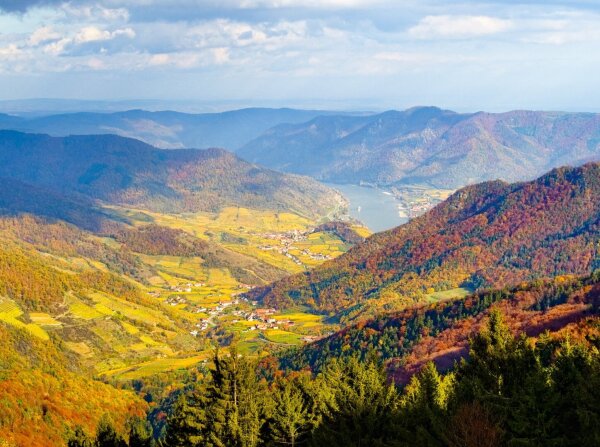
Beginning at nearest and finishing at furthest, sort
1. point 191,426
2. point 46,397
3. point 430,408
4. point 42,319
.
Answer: point 430,408
point 191,426
point 46,397
point 42,319

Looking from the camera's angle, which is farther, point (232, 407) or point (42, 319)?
point (42, 319)

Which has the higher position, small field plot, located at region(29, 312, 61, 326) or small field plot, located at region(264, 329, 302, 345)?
small field plot, located at region(29, 312, 61, 326)

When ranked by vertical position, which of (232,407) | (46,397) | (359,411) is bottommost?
(46,397)

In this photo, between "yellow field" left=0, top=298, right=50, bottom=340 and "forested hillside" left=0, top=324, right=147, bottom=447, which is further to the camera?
"yellow field" left=0, top=298, right=50, bottom=340

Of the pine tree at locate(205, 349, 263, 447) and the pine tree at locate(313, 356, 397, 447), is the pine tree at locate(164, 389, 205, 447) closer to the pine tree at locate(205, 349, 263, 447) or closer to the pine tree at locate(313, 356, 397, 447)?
the pine tree at locate(205, 349, 263, 447)

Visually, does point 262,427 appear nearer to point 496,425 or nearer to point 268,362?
point 496,425

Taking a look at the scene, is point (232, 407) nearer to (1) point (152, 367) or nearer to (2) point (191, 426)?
(2) point (191, 426)

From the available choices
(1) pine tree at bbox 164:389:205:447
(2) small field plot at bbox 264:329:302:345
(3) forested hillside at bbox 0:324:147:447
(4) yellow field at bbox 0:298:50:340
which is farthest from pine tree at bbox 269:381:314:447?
(2) small field plot at bbox 264:329:302:345

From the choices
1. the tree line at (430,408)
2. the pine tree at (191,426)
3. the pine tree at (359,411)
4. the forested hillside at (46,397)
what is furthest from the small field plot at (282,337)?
the pine tree at (359,411)

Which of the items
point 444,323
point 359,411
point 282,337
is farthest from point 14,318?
point 359,411

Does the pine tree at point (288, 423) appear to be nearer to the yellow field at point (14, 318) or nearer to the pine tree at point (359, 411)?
the pine tree at point (359, 411)

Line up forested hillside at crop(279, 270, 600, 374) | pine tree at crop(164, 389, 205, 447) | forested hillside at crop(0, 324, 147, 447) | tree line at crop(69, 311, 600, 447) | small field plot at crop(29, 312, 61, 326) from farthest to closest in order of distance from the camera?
small field plot at crop(29, 312, 61, 326)
forested hillside at crop(279, 270, 600, 374)
forested hillside at crop(0, 324, 147, 447)
pine tree at crop(164, 389, 205, 447)
tree line at crop(69, 311, 600, 447)
